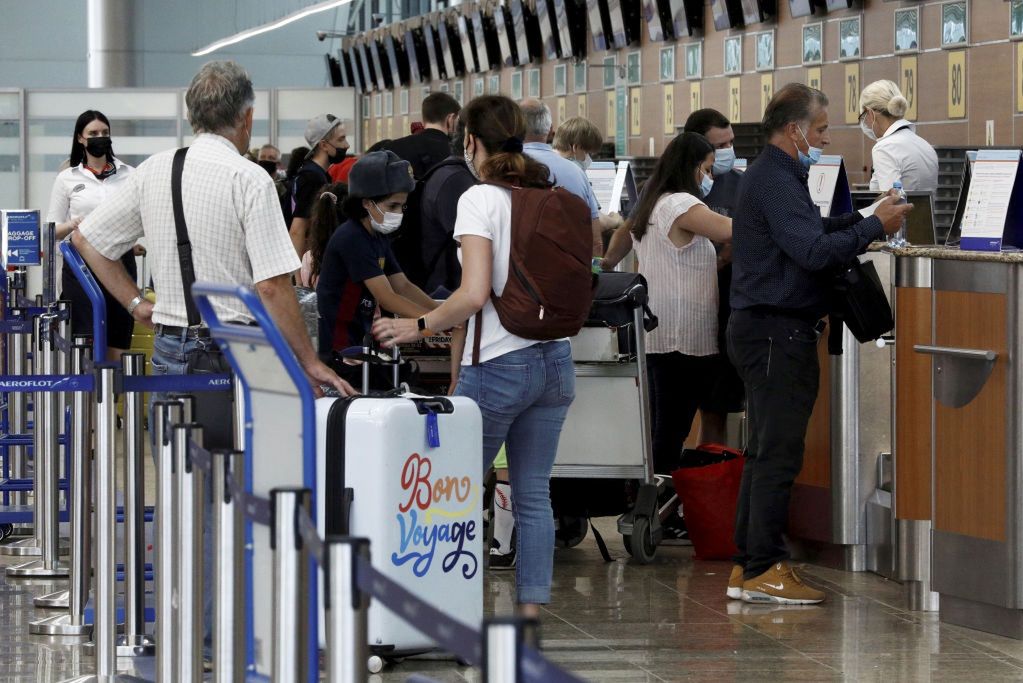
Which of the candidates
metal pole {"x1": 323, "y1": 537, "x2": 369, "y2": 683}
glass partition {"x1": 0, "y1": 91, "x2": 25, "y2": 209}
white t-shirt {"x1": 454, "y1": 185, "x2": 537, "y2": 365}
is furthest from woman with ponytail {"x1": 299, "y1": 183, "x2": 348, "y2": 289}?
glass partition {"x1": 0, "y1": 91, "x2": 25, "y2": 209}

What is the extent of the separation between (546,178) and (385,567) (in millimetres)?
1112

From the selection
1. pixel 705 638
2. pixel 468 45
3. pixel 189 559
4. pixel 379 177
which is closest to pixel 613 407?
pixel 705 638

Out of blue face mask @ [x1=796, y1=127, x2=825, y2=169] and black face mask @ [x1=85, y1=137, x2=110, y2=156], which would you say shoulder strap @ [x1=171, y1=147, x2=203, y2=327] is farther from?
black face mask @ [x1=85, y1=137, x2=110, y2=156]

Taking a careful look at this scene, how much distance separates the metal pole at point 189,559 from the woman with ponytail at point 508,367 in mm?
1036

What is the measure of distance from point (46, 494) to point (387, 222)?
1.77 metres

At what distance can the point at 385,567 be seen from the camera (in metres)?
4.12

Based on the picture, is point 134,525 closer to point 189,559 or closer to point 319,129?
point 189,559

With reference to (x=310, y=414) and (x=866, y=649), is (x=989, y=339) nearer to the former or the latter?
(x=866, y=649)

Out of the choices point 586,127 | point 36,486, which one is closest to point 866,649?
point 36,486

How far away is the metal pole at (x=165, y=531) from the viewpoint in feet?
11.5

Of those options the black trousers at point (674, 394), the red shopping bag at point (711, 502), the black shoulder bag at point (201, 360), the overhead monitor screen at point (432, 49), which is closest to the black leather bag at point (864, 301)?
the red shopping bag at point (711, 502)

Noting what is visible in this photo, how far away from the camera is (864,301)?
5055 mm

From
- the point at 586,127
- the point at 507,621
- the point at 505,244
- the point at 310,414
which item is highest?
the point at 586,127

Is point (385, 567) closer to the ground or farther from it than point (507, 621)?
closer to the ground
